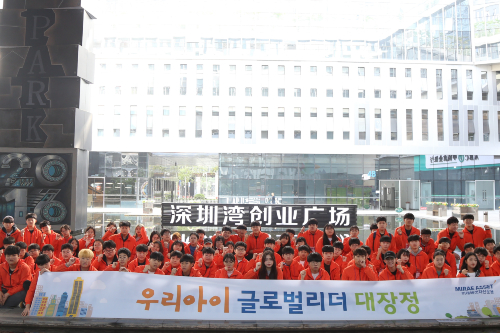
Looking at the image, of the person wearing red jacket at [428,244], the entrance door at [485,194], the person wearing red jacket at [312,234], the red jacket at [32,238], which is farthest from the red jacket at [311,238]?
the entrance door at [485,194]

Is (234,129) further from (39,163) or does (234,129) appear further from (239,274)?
(239,274)

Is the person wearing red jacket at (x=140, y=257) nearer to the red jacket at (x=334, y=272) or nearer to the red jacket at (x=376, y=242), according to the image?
the red jacket at (x=334, y=272)

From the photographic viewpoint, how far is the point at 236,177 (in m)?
31.8

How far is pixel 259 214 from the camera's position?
14.6m

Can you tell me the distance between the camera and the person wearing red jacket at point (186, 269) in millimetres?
6520

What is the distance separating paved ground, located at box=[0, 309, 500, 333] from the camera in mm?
5770

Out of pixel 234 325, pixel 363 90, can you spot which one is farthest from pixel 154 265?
pixel 363 90

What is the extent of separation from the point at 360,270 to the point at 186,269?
9.56ft

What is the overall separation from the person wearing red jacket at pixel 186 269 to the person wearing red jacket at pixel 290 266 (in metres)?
1.61

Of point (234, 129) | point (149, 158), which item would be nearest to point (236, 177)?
point (234, 129)

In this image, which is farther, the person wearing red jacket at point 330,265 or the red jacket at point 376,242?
the red jacket at point 376,242

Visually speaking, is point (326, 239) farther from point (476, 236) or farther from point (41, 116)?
point (41, 116)

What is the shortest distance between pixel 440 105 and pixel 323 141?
10.3m

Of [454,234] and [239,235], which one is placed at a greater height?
[454,234]
